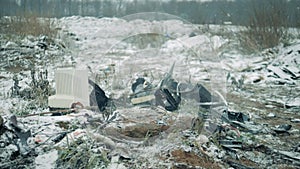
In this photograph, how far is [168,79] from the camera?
9.87 feet

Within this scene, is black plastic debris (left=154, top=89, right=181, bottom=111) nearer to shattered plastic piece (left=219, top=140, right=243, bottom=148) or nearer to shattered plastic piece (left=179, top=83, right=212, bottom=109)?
shattered plastic piece (left=179, top=83, right=212, bottom=109)

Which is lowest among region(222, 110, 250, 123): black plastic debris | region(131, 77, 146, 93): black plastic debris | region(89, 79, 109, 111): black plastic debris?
region(222, 110, 250, 123): black plastic debris

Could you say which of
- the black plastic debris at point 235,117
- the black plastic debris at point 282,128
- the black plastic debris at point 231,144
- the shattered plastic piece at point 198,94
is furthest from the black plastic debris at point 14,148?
the black plastic debris at point 282,128

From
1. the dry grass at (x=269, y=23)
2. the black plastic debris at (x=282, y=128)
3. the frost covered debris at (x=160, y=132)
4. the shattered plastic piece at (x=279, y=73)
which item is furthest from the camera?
the dry grass at (x=269, y=23)

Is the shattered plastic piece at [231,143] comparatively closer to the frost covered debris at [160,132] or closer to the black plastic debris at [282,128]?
the frost covered debris at [160,132]

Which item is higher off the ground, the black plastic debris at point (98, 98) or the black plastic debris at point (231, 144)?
the black plastic debris at point (98, 98)

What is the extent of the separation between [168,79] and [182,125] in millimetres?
659

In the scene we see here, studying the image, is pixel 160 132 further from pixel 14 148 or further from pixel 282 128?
pixel 282 128

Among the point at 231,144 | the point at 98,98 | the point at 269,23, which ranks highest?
the point at 269,23

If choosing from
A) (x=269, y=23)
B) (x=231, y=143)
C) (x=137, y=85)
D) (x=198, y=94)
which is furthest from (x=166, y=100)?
(x=269, y=23)

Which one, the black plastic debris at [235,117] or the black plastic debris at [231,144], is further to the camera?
the black plastic debris at [235,117]

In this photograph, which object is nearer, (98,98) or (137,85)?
(98,98)

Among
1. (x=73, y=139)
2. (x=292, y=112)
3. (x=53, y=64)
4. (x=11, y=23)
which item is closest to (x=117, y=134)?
(x=73, y=139)

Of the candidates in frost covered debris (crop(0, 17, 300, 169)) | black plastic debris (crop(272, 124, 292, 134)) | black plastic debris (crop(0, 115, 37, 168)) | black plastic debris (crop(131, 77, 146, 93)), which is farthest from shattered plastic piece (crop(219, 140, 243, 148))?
black plastic debris (crop(0, 115, 37, 168))
